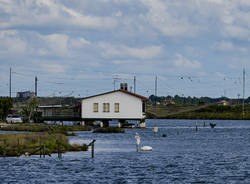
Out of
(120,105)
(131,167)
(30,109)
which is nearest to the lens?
(131,167)

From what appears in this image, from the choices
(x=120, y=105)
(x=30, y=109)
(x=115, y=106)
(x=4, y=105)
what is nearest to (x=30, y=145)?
(x=120, y=105)

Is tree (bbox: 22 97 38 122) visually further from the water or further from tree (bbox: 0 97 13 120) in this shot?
the water

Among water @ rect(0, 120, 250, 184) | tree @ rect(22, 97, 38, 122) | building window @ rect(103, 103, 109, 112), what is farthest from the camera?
tree @ rect(22, 97, 38, 122)

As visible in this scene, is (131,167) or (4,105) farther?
(4,105)

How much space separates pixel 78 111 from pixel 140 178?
288 ft

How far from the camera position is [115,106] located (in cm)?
12000

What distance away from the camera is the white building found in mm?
118625

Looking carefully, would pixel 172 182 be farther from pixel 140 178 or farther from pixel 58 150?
pixel 58 150

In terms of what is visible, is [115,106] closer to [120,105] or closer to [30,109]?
[120,105]

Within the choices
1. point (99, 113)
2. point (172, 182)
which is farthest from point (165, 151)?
point (99, 113)

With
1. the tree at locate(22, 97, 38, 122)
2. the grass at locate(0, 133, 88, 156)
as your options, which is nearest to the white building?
the tree at locate(22, 97, 38, 122)

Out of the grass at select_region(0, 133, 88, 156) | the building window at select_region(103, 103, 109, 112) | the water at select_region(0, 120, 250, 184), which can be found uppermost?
the building window at select_region(103, 103, 109, 112)

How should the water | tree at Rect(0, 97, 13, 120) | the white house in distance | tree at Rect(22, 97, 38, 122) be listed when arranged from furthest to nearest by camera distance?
tree at Rect(22, 97, 38, 122), tree at Rect(0, 97, 13, 120), the white house in distance, the water

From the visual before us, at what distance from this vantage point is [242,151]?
6819 cm
